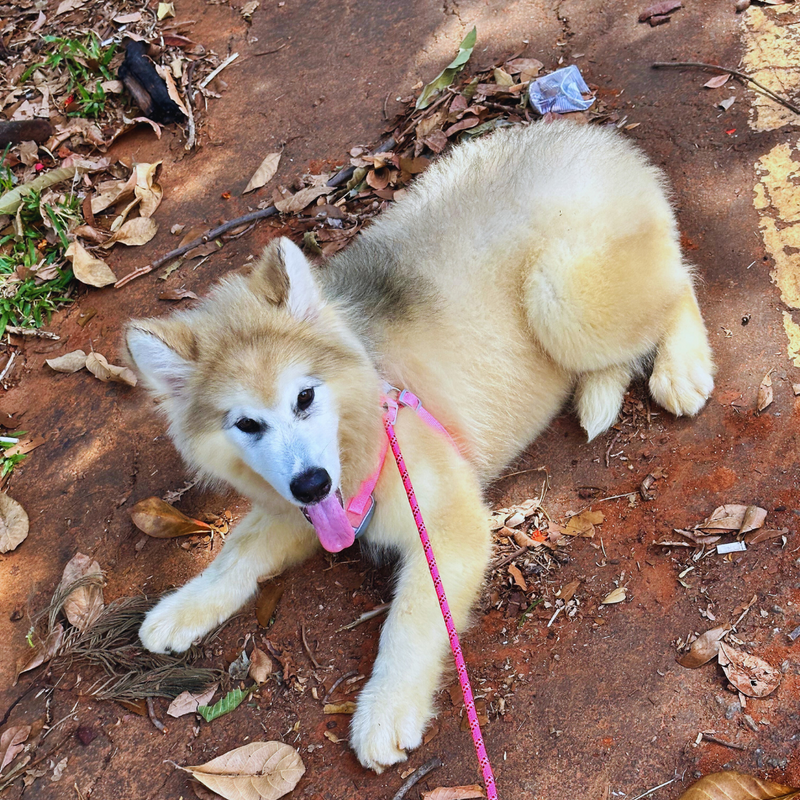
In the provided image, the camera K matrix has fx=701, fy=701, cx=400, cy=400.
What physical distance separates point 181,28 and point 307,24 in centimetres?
115

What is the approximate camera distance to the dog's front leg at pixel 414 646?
2389 millimetres

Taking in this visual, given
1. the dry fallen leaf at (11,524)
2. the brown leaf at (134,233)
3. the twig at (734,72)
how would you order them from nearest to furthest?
the dry fallen leaf at (11,524), the twig at (734,72), the brown leaf at (134,233)

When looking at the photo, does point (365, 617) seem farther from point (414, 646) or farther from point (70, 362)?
point (70, 362)

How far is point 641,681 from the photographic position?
2.34 meters

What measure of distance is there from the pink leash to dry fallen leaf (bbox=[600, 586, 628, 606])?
1.85 ft

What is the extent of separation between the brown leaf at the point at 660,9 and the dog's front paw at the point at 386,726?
4.34 m

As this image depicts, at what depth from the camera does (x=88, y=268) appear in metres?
4.56

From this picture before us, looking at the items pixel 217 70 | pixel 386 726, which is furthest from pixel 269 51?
pixel 386 726

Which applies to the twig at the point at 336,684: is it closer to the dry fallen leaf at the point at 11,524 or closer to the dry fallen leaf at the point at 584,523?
the dry fallen leaf at the point at 584,523

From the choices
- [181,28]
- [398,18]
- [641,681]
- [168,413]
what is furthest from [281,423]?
[181,28]

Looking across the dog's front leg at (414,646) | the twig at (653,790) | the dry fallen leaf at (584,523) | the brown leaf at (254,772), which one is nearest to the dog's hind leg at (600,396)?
the dry fallen leaf at (584,523)

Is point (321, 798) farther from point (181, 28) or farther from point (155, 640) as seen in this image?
point (181, 28)

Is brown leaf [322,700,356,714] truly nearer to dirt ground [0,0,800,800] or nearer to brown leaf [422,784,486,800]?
dirt ground [0,0,800,800]

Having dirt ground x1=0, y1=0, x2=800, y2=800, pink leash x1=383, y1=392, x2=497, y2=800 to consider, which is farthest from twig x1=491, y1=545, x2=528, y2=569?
pink leash x1=383, y1=392, x2=497, y2=800
